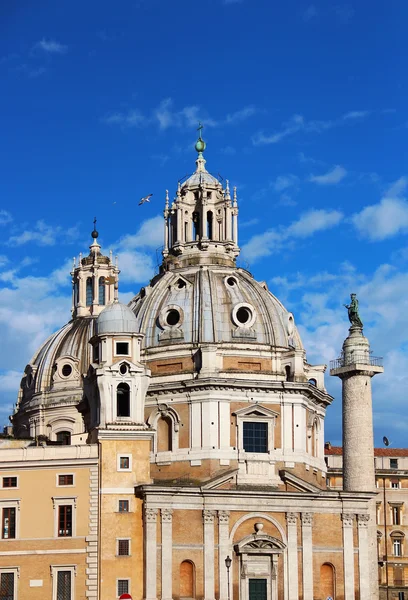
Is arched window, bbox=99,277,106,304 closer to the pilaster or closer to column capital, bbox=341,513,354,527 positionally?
the pilaster

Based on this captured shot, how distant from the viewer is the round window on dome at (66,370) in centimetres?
9881

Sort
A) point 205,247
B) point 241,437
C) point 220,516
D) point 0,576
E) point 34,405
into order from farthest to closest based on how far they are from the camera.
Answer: point 34,405, point 205,247, point 241,437, point 220,516, point 0,576

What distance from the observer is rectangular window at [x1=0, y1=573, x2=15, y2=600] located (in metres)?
71.2

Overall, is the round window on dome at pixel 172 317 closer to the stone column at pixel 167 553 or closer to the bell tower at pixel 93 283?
the stone column at pixel 167 553

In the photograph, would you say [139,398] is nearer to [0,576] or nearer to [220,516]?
[220,516]

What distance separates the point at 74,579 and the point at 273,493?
44.2ft

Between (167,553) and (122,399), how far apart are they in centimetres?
948

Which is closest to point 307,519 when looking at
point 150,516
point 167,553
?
point 167,553

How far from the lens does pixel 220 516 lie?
76.8 m

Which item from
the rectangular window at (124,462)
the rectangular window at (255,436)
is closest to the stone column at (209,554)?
the rectangular window at (124,462)

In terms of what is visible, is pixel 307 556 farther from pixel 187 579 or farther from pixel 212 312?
pixel 212 312

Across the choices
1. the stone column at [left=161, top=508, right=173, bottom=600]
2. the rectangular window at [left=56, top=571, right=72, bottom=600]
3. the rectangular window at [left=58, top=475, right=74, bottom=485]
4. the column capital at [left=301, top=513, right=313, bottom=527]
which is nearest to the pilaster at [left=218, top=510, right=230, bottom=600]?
the stone column at [left=161, top=508, right=173, bottom=600]

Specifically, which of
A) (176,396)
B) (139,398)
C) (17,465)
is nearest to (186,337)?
(176,396)

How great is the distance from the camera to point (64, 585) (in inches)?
2830
